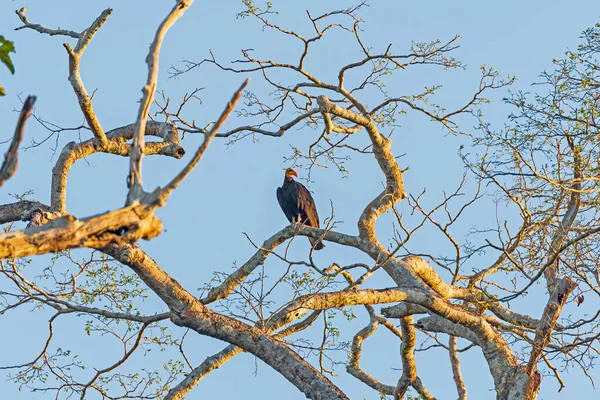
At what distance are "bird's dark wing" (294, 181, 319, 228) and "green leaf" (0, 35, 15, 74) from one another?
28.6ft

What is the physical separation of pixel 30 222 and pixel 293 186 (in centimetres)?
622

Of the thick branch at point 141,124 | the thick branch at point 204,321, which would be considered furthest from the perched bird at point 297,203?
the thick branch at point 141,124

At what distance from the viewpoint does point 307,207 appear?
1147 centimetres

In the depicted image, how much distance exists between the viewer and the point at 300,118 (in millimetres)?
6914

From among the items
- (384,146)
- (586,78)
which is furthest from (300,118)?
(586,78)

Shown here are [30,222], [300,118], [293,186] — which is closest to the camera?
[30,222]

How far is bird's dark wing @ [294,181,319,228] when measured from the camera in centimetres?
1143

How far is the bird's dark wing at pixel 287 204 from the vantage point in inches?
455

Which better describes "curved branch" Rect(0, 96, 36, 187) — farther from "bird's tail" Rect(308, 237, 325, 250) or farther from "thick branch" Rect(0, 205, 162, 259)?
"bird's tail" Rect(308, 237, 325, 250)

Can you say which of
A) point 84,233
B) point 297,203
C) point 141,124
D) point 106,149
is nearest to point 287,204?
point 297,203

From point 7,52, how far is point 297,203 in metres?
8.87

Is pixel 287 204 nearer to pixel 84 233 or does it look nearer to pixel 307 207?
pixel 307 207

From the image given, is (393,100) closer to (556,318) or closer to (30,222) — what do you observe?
(556,318)

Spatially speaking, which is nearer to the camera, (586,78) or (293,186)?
(586,78)
